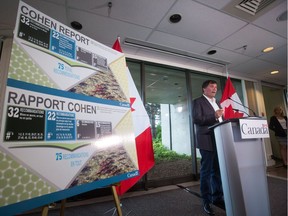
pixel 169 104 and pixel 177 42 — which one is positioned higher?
pixel 177 42

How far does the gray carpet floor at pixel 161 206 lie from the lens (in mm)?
1767

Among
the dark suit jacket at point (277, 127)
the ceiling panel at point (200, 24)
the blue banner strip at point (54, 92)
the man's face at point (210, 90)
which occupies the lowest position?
the dark suit jacket at point (277, 127)

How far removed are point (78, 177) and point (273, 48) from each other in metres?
3.93

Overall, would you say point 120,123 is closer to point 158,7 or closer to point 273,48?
point 158,7

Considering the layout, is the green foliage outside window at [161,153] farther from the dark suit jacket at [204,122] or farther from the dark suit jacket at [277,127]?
the dark suit jacket at [277,127]

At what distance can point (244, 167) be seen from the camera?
3.96ft

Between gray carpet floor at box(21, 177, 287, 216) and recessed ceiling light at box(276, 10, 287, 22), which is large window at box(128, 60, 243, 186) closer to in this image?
gray carpet floor at box(21, 177, 287, 216)

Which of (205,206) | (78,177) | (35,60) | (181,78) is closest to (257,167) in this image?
(205,206)

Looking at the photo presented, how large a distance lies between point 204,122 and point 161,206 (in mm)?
1197

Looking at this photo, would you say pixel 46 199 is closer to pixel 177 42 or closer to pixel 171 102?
pixel 177 42

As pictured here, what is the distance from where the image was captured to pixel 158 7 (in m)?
1.95

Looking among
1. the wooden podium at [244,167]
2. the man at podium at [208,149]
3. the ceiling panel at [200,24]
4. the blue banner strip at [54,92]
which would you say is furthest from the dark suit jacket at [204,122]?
the ceiling panel at [200,24]

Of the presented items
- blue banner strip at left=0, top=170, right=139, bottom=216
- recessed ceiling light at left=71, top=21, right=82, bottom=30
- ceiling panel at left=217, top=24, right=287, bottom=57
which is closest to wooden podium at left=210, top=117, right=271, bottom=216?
blue banner strip at left=0, top=170, right=139, bottom=216

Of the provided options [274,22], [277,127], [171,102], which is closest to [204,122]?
[274,22]
